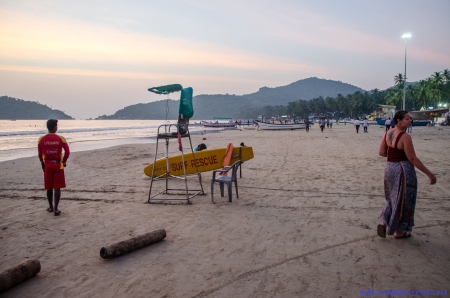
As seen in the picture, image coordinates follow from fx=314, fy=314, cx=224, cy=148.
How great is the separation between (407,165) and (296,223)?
1860mm

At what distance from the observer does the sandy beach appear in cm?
322

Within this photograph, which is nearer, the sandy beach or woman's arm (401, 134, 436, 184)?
the sandy beach

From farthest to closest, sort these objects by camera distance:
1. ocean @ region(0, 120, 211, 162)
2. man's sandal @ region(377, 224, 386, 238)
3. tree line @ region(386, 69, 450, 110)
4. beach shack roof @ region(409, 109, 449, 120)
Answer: tree line @ region(386, 69, 450, 110) → beach shack roof @ region(409, 109, 449, 120) → ocean @ region(0, 120, 211, 162) → man's sandal @ region(377, 224, 386, 238)

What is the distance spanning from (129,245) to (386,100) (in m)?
123

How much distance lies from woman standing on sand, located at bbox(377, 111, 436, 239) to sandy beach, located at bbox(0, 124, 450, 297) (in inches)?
8.5

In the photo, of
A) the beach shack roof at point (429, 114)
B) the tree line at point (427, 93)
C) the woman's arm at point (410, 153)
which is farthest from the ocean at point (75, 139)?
the tree line at point (427, 93)

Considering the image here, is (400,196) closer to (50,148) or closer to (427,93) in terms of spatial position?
(50,148)

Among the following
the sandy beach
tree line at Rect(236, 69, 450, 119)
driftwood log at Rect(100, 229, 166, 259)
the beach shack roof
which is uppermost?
tree line at Rect(236, 69, 450, 119)

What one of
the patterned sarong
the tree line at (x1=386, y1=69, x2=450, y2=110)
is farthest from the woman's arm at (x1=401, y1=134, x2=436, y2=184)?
the tree line at (x1=386, y1=69, x2=450, y2=110)

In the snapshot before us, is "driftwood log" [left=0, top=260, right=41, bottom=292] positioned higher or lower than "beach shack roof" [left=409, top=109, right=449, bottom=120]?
lower

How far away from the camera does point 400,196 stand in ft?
13.3

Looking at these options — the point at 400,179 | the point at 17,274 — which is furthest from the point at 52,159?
the point at 400,179

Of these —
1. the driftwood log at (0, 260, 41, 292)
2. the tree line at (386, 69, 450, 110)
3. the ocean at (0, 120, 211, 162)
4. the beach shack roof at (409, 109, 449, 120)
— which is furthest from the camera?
the tree line at (386, 69, 450, 110)

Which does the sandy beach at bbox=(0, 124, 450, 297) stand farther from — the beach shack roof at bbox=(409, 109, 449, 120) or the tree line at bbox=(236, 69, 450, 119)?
the tree line at bbox=(236, 69, 450, 119)
